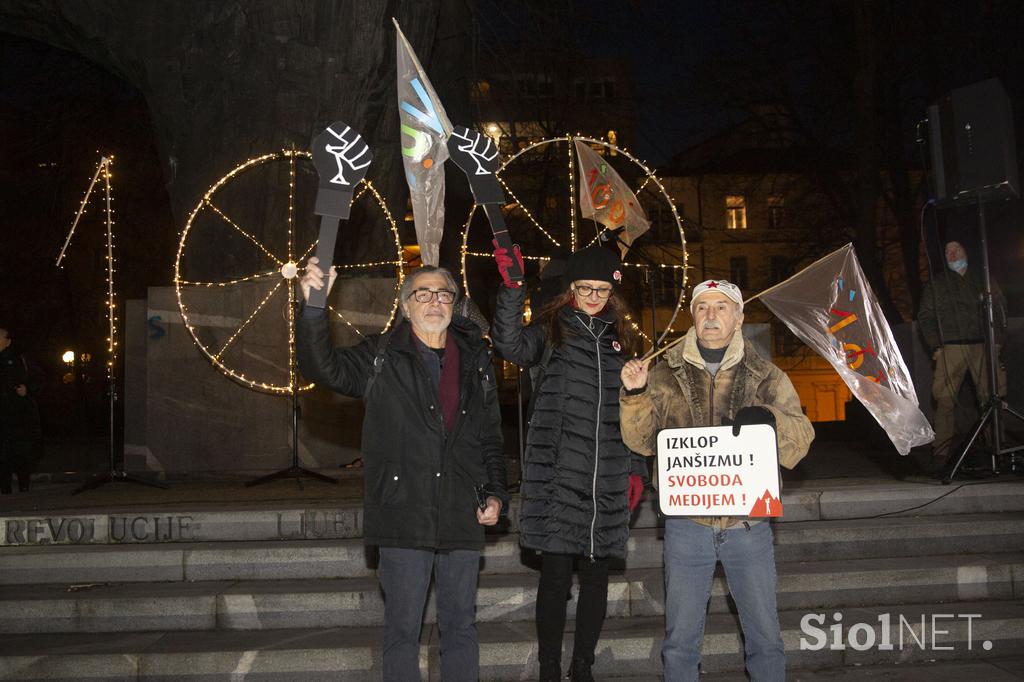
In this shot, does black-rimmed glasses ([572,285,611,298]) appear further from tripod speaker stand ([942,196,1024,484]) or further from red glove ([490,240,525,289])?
tripod speaker stand ([942,196,1024,484])

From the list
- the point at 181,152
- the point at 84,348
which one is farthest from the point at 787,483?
the point at 84,348

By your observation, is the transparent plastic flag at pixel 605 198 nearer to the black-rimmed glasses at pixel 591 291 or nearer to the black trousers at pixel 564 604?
the black-rimmed glasses at pixel 591 291

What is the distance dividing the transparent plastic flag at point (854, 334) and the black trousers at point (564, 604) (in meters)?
1.75

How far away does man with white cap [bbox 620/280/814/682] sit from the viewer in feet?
13.1

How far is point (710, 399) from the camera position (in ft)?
13.9

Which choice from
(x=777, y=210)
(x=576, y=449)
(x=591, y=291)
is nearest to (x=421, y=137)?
(x=591, y=291)

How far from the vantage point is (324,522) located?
6.64 meters

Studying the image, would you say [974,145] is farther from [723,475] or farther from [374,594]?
[374,594]

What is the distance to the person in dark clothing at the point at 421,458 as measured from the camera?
4.20m

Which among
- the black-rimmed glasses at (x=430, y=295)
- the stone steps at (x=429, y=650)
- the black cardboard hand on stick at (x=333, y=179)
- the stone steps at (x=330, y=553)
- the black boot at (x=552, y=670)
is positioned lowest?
the stone steps at (x=429, y=650)

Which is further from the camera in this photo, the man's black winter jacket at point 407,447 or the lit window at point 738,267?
the lit window at point 738,267

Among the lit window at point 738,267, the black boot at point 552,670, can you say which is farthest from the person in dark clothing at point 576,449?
the lit window at point 738,267

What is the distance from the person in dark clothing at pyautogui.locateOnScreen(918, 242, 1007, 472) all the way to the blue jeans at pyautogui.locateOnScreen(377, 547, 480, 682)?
562 cm

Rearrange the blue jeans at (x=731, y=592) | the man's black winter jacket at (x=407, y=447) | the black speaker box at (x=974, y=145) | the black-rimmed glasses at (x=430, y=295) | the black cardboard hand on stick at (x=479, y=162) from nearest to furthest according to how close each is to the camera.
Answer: the blue jeans at (x=731, y=592) < the man's black winter jacket at (x=407, y=447) < the black-rimmed glasses at (x=430, y=295) < the black cardboard hand on stick at (x=479, y=162) < the black speaker box at (x=974, y=145)
